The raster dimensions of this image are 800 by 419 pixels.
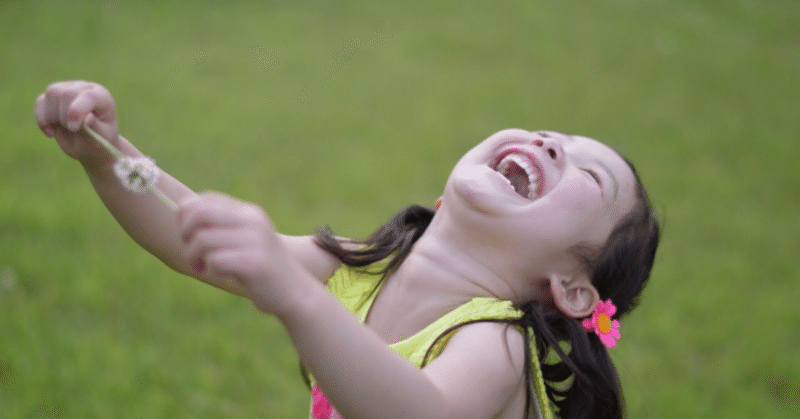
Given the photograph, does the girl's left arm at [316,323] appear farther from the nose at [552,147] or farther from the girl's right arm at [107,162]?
the nose at [552,147]

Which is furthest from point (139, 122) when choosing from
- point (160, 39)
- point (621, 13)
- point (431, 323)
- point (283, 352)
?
point (621, 13)

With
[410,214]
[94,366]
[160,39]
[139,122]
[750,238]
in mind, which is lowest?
[750,238]

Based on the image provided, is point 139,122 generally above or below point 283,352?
above

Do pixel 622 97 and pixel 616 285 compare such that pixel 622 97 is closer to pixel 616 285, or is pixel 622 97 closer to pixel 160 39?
pixel 160 39

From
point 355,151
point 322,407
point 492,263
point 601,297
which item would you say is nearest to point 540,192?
point 492,263

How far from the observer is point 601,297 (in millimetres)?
1401

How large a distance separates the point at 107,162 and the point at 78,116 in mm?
105

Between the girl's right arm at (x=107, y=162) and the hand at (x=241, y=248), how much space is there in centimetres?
22

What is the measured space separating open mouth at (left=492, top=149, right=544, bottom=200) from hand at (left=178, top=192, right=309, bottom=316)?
0.53 metres

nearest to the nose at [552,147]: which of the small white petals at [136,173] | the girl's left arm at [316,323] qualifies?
the girl's left arm at [316,323]

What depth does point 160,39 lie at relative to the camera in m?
4.55

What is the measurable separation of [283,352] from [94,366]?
0.54 metres

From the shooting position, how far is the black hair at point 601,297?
1.28 metres

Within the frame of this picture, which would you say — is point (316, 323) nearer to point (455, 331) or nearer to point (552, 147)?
point (455, 331)
